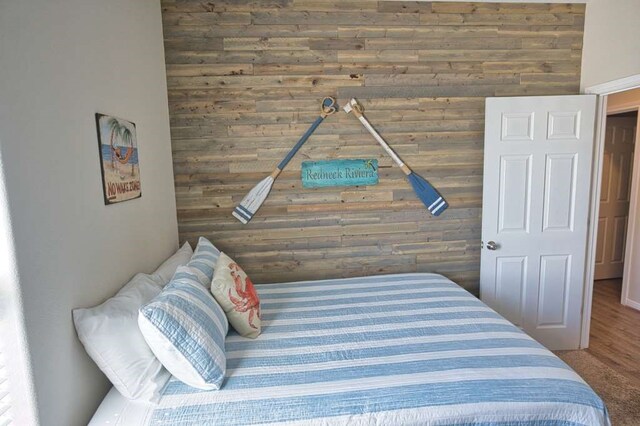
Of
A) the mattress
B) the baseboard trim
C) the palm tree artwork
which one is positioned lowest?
the baseboard trim

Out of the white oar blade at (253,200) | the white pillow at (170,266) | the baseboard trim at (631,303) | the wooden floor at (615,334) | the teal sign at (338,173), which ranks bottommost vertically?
the wooden floor at (615,334)

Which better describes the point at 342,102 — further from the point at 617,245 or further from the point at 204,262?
the point at 617,245

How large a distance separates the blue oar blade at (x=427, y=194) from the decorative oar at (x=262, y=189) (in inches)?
31.7

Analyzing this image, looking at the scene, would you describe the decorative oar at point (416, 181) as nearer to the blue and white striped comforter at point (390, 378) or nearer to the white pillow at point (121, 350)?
the blue and white striped comforter at point (390, 378)

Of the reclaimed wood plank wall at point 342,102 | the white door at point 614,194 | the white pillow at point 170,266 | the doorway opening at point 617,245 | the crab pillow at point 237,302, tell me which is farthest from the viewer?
the white door at point 614,194

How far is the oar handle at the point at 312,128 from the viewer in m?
2.45

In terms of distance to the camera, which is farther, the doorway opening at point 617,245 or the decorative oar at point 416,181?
the doorway opening at point 617,245

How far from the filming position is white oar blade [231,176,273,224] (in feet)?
8.18

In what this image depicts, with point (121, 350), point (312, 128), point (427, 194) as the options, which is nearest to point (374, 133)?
point (312, 128)

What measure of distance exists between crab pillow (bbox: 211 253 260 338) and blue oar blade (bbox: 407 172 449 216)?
1.50 metres

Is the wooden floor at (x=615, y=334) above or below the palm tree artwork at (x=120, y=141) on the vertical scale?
below

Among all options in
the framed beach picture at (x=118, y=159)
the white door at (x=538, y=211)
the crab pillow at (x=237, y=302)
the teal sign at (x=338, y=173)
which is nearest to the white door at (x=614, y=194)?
the white door at (x=538, y=211)

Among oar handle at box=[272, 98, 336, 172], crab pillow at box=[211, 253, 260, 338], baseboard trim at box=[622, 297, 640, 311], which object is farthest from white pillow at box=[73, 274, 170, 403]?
baseboard trim at box=[622, 297, 640, 311]

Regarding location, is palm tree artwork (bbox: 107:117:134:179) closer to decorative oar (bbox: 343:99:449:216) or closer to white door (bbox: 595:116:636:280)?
decorative oar (bbox: 343:99:449:216)
